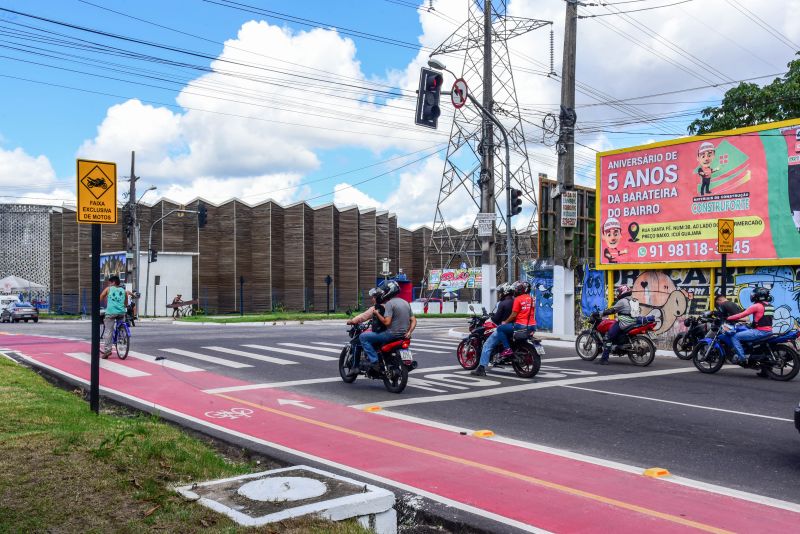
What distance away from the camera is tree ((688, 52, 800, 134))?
31.4 m

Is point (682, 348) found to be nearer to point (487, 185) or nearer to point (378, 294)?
point (378, 294)

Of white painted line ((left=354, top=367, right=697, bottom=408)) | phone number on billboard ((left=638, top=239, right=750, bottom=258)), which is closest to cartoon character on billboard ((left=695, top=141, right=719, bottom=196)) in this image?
phone number on billboard ((left=638, top=239, right=750, bottom=258))

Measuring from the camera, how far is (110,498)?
5.34 metres

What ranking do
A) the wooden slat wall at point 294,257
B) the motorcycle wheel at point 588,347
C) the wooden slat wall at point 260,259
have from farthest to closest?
the wooden slat wall at point 294,257
the wooden slat wall at point 260,259
the motorcycle wheel at point 588,347

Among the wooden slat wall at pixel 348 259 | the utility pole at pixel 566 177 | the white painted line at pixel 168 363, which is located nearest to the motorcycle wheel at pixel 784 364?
the utility pole at pixel 566 177

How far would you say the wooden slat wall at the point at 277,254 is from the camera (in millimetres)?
51906

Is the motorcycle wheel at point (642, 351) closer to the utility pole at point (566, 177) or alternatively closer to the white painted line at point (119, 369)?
the utility pole at point (566, 177)

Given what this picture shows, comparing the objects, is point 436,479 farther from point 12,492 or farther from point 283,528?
point 12,492

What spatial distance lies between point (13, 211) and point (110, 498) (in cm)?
7166

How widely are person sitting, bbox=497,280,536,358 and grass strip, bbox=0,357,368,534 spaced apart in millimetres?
6737

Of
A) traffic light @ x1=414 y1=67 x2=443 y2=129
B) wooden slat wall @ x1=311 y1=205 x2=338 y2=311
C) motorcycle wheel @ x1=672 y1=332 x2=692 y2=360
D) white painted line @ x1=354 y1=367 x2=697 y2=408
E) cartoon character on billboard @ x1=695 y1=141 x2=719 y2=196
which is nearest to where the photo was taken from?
white painted line @ x1=354 y1=367 x2=697 y2=408

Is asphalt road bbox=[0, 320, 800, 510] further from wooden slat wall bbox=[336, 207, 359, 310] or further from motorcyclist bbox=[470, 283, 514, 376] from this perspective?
wooden slat wall bbox=[336, 207, 359, 310]

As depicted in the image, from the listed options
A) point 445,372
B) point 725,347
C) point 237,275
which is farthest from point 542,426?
point 237,275

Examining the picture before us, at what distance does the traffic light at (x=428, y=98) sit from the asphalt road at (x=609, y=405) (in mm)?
5814
